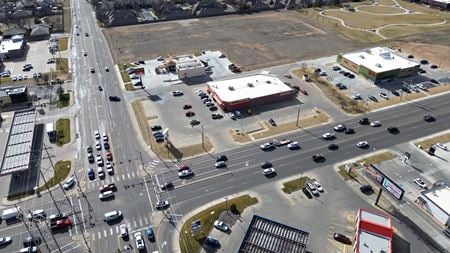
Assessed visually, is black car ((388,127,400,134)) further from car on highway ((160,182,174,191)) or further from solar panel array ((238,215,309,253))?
car on highway ((160,182,174,191))

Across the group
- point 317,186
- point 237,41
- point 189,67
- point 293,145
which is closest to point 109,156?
point 293,145

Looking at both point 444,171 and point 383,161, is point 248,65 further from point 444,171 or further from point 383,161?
point 444,171

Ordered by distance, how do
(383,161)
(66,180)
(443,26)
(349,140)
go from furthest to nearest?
(443,26), (349,140), (383,161), (66,180)

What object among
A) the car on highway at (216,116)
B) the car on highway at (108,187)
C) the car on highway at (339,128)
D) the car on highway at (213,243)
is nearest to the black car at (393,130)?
the car on highway at (339,128)

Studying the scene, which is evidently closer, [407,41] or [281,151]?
[281,151]

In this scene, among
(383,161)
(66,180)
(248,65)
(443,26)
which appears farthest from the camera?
(443,26)

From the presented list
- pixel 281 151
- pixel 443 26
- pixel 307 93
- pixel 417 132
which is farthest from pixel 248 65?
pixel 443 26

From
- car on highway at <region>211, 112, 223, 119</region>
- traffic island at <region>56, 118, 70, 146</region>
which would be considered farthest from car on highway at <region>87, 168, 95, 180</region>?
car on highway at <region>211, 112, 223, 119</region>
